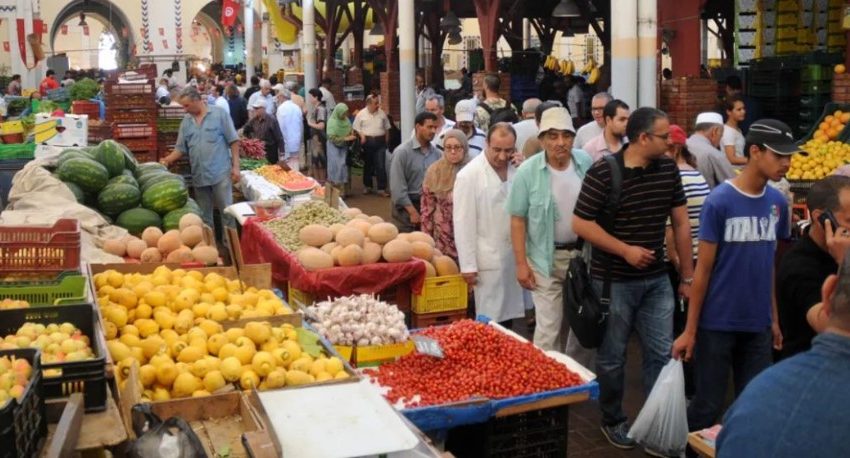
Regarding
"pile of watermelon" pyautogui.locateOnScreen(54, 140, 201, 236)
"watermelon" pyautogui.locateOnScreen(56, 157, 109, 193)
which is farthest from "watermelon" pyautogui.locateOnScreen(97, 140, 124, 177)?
"watermelon" pyautogui.locateOnScreen(56, 157, 109, 193)

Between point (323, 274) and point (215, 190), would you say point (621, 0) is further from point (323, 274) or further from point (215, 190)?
point (323, 274)

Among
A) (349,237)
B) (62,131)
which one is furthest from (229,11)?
(349,237)

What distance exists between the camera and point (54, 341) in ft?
12.6

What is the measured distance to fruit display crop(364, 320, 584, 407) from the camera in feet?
15.0

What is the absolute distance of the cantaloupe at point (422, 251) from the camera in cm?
655

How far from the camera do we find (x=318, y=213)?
7.93 m

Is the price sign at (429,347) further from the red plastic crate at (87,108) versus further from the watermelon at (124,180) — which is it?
the red plastic crate at (87,108)

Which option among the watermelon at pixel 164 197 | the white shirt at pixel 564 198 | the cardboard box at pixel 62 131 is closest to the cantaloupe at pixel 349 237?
the white shirt at pixel 564 198

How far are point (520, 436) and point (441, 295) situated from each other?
1.91 meters

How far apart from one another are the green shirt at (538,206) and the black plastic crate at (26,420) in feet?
10.7

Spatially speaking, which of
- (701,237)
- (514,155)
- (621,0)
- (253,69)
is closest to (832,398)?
(701,237)

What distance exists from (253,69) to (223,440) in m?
33.9

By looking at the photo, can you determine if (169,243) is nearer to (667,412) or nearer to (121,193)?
(121,193)

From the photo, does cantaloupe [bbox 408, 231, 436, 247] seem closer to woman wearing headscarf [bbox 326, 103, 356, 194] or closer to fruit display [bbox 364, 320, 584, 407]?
fruit display [bbox 364, 320, 584, 407]
